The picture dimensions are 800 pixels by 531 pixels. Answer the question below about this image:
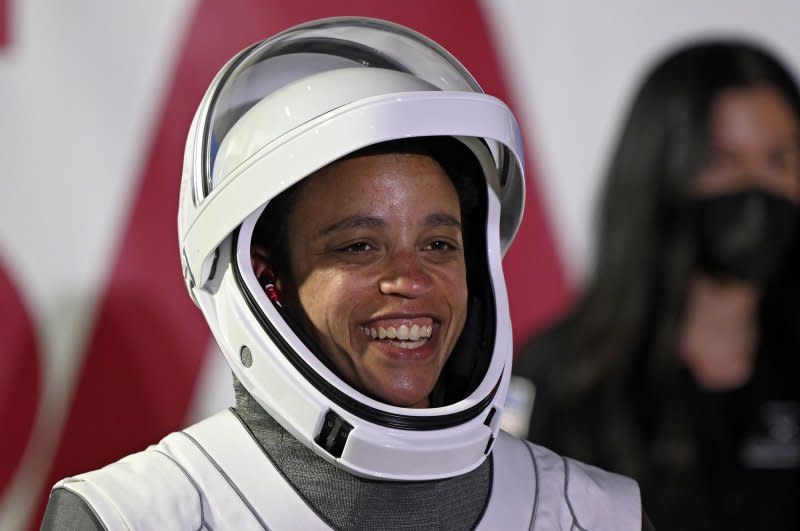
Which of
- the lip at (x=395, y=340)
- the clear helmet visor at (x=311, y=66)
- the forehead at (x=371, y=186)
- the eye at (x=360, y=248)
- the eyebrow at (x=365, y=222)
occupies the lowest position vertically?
the lip at (x=395, y=340)

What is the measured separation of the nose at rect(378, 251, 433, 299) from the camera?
133 centimetres

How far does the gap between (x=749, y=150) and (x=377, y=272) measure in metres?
1.29

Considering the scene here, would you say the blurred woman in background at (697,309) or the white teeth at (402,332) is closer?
the white teeth at (402,332)

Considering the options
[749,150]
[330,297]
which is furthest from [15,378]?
[749,150]

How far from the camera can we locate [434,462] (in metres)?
1.32

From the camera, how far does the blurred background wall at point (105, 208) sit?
2.52 meters

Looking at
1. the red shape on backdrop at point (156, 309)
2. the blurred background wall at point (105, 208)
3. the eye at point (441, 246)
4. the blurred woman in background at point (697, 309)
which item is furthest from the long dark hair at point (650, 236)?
the eye at point (441, 246)

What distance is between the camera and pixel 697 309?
2.47 m

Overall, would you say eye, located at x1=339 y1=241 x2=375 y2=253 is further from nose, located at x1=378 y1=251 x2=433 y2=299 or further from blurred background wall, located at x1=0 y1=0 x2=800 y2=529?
blurred background wall, located at x1=0 y1=0 x2=800 y2=529

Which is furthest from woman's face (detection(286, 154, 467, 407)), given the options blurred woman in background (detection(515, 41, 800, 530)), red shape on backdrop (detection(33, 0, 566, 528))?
red shape on backdrop (detection(33, 0, 566, 528))

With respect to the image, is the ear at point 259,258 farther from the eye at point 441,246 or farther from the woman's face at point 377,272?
the eye at point 441,246

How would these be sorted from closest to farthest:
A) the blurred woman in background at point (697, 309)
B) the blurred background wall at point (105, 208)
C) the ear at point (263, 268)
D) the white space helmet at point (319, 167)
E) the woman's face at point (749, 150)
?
the white space helmet at point (319, 167)
the ear at point (263, 268)
the blurred woman in background at point (697, 309)
the woman's face at point (749, 150)
the blurred background wall at point (105, 208)

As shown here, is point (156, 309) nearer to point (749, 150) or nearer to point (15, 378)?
point (15, 378)

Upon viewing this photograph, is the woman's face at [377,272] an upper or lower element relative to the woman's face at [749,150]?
upper
